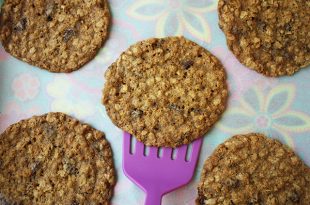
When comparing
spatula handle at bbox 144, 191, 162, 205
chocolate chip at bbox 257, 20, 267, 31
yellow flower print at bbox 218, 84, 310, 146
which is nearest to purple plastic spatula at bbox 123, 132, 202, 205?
spatula handle at bbox 144, 191, 162, 205

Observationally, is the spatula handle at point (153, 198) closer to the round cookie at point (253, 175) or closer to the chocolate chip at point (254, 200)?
the round cookie at point (253, 175)

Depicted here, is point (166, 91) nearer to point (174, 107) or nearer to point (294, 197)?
point (174, 107)

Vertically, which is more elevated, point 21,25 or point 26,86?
point 21,25

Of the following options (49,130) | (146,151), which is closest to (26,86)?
(49,130)

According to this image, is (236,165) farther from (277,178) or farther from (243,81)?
(243,81)

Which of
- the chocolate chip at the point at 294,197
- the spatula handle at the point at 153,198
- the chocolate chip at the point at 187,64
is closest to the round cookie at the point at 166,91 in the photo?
the chocolate chip at the point at 187,64
